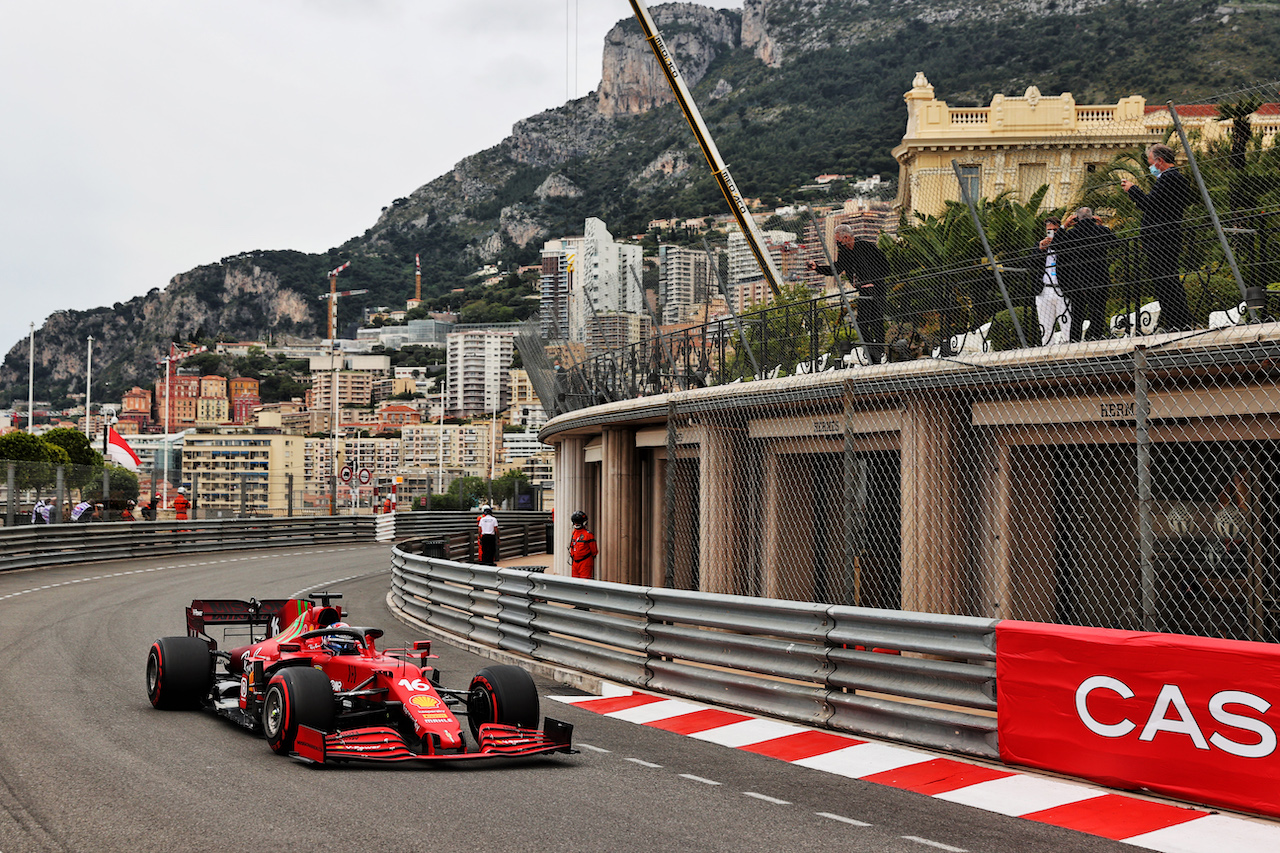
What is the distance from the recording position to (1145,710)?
6.62 meters

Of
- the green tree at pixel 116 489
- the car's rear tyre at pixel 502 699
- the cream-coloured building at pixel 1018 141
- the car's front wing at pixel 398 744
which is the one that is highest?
the cream-coloured building at pixel 1018 141

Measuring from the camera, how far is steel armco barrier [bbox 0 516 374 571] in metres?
25.5

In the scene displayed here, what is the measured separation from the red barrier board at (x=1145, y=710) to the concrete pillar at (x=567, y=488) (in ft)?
49.7

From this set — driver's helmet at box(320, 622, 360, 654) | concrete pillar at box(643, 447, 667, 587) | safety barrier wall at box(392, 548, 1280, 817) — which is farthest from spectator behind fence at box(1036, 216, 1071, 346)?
concrete pillar at box(643, 447, 667, 587)

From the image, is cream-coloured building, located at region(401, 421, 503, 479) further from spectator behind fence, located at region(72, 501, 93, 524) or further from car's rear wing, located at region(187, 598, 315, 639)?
car's rear wing, located at region(187, 598, 315, 639)

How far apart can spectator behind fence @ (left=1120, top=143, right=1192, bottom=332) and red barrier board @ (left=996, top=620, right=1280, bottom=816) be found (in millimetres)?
3287

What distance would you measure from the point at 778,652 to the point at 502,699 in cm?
233

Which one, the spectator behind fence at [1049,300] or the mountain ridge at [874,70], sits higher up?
the mountain ridge at [874,70]

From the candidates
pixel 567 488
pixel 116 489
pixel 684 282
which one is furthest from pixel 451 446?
pixel 684 282

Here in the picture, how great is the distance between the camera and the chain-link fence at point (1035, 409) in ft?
28.2

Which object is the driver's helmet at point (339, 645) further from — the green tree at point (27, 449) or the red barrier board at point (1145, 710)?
the green tree at point (27, 449)

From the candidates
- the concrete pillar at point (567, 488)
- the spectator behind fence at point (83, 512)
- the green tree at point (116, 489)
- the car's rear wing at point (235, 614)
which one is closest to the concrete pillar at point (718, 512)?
the car's rear wing at point (235, 614)

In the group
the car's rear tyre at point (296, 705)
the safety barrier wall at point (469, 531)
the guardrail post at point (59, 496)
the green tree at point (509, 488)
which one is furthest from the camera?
the green tree at point (509, 488)

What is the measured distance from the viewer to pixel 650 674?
10.3 metres
